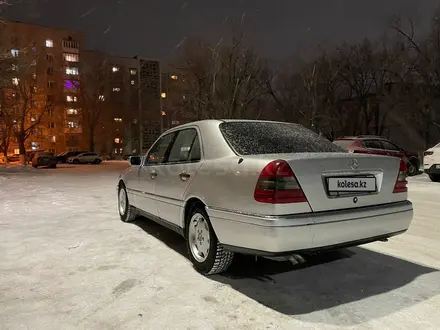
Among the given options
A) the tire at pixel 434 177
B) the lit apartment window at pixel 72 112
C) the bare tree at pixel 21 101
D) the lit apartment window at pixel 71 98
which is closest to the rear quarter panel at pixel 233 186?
the tire at pixel 434 177

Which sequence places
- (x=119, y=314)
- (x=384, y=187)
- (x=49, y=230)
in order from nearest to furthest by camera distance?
(x=119, y=314), (x=384, y=187), (x=49, y=230)

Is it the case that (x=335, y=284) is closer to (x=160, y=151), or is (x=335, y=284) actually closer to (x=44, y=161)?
(x=160, y=151)

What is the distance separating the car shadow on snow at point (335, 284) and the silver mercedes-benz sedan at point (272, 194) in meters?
0.41

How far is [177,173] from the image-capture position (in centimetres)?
414

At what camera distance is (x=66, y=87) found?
2387 inches

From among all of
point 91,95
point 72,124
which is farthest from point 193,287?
point 72,124

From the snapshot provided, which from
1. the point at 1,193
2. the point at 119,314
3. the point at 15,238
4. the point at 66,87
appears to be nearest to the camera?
the point at 119,314

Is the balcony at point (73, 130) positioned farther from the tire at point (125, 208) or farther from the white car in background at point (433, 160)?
the tire at point (125, 208)

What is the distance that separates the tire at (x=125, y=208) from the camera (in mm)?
6105

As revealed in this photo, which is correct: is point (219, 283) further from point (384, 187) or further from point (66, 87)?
point (66, 87)

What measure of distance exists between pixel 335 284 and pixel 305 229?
0.95m

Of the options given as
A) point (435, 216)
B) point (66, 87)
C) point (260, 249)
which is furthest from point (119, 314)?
point (66, 87)

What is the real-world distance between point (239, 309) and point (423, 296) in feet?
5.28

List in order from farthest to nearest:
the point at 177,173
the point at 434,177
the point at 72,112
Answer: the point at 72,112 < the point at 434,177 < the point at 177,173
